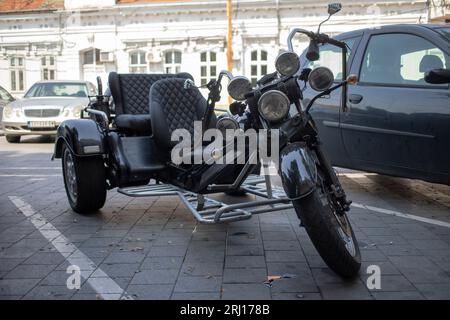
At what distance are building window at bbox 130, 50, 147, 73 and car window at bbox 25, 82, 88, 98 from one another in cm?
1295

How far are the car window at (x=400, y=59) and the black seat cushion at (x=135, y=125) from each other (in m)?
2.35

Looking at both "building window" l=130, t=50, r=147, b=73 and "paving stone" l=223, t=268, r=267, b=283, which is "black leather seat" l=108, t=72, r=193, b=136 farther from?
"building window" l=130, t=50, r=147, b=73

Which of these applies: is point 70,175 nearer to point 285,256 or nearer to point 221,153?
point 221,153

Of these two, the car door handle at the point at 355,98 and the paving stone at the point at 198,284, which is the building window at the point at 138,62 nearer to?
the car door handle at the point at 355,98

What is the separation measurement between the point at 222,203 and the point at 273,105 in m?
1.66

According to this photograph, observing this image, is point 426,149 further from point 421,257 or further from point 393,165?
point 421,257

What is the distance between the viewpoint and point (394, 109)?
195 inches

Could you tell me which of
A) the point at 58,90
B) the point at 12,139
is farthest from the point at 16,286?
the point at 58,90

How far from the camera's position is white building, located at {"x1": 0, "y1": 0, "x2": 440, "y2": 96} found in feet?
79.8

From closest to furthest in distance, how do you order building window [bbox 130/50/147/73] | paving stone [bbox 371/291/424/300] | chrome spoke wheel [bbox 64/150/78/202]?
paving stone [bbox 371/291/424/300], chrome spoke wheel [bbox 64/150/78/202], building window [bbox 130/50/147/73]

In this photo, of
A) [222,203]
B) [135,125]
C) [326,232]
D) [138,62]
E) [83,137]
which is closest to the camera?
[326,232]

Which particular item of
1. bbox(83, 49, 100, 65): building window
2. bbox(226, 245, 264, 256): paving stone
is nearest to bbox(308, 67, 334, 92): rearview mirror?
bbox(226, 245, 264, 256): paving stone
